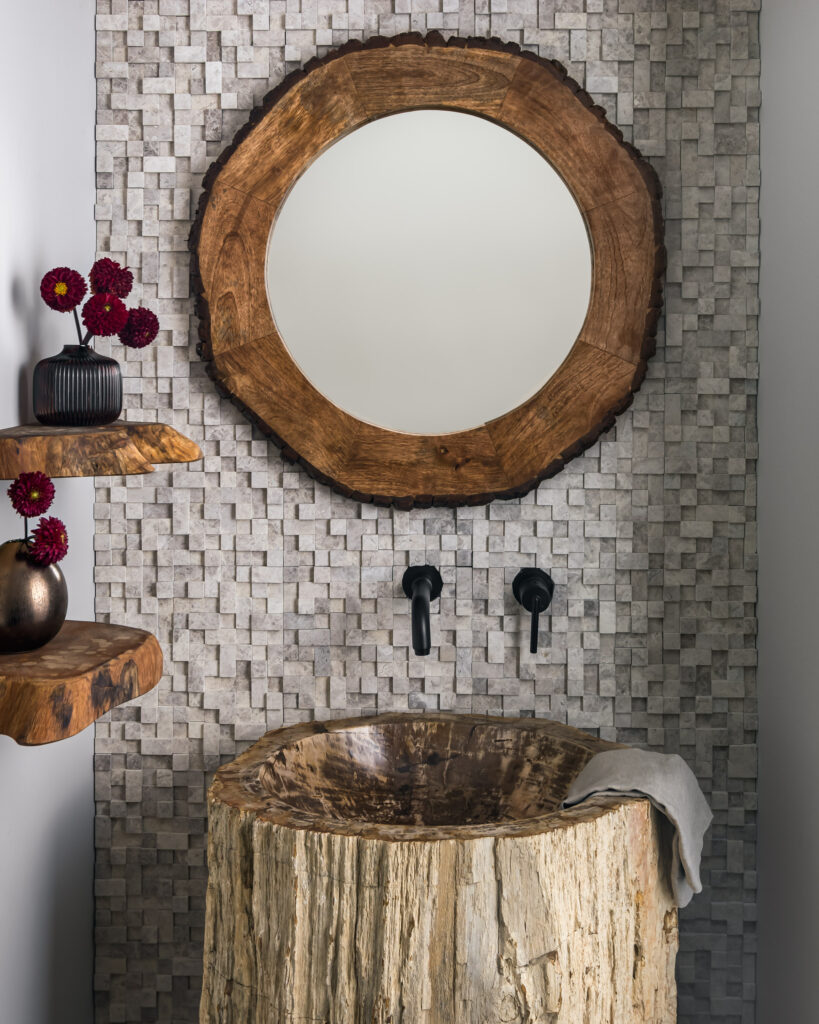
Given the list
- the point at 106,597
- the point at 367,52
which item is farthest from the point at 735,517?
the point at 106,597

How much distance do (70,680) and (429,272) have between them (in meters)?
0.92

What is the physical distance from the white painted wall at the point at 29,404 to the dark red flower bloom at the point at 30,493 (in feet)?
0.59

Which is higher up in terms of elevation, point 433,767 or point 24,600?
point 24,600

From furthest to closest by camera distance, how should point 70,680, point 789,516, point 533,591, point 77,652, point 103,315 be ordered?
1. point 533,591
2. point 789,516
3. point 103,315
4. point 77,652
5. point 70,680

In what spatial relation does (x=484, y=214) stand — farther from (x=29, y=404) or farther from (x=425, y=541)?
(x=29, y=404)

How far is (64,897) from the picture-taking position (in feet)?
5.25

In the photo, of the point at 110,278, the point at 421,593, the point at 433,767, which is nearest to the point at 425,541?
the point at 421,593

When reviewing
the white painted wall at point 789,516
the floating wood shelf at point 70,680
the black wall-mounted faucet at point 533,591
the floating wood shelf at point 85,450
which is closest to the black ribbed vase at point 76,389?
the floating wood shelf at point 85,450

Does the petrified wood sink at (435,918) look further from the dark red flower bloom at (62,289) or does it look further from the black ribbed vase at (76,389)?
the dark red flower bloom at (62,289)

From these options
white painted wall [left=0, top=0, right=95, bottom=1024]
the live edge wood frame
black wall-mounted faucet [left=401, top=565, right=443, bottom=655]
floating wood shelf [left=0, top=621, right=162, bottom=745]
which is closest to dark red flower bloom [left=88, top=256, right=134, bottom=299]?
white painted wall [left=0, top=0, right=95, bottom=1024]

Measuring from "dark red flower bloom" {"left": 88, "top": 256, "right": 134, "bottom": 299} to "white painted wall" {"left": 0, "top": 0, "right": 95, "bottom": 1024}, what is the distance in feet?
0.40

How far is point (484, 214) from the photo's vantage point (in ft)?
5.36

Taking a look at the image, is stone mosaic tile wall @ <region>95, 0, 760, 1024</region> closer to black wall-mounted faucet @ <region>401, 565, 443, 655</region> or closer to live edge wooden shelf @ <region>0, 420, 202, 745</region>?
black wall-mounted faucet @ <region>401, 565, 443, 655</region>

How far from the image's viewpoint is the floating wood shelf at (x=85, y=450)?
1.22 m
